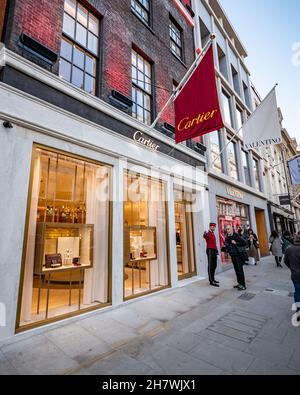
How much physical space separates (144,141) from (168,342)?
18.2 feet

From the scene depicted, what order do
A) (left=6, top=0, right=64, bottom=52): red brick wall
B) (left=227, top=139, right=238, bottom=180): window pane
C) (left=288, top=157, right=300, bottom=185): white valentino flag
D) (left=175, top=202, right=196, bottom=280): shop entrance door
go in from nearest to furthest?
(left=6, top=0, right=64, bottom=52): red brick wall → (left=175, top=202, right=196, bottom=280): shop entrance door → (left=227, top=139, right=238, bottom=180): window pane → (left=288, top=157, right=300, bottom=185): white valentino flag

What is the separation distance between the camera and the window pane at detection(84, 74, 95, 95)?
19.3 ft

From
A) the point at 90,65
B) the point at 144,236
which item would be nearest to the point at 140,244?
the point at 144,236

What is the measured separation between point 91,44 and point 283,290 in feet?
31.7

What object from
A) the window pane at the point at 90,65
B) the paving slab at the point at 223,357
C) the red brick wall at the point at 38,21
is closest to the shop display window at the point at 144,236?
the paving slab at the point at 223,357

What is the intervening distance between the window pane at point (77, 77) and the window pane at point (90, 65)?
0.30m

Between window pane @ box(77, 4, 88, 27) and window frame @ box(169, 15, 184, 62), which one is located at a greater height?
window frame @ box(169, 15, 184, 62)

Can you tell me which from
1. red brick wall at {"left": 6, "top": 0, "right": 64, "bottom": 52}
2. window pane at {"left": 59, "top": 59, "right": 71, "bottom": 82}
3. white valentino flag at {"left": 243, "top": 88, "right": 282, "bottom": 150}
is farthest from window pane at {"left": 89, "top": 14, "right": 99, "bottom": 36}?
white valentino flag at {"left": 243, "top": 88, "right": 282, "bottom": 150}

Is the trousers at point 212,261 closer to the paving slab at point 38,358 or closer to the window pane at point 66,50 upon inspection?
the paving slab at point 38,358

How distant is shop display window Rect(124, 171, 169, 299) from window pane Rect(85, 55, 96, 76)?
10.2 ft

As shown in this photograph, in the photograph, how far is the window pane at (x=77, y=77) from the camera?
562 centimetres

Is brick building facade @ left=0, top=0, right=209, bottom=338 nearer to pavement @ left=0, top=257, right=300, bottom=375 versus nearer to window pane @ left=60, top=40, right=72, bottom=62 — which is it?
window pane @ left=60, top=40, right=72, bottom=62
